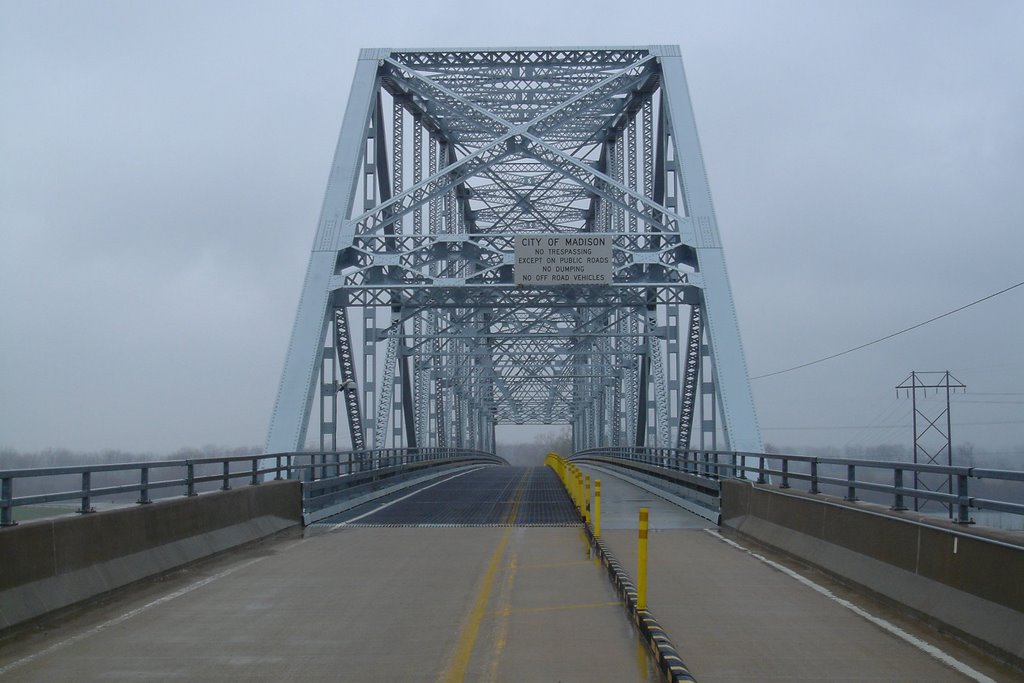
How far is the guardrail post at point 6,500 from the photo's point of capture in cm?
963

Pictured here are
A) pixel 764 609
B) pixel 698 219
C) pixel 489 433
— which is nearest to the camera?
pixel 764 609

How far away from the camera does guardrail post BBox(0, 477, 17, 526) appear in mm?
9633

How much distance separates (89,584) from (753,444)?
55.7 ft

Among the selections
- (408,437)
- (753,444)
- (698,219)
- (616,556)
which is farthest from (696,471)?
(408,437)

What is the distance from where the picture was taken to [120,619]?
1019 centimetres

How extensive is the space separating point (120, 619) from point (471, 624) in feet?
11.4

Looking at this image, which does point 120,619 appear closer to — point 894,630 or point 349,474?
point 894,630

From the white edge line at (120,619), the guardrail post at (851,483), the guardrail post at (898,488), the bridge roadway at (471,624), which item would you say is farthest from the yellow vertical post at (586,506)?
the guardrail post at (898,488)

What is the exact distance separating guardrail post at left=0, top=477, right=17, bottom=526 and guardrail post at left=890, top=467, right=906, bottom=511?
8.81 meters

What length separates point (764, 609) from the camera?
1067 centimetres

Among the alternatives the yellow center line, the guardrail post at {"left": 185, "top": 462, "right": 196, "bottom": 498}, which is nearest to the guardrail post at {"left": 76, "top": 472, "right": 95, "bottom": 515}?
the guardrail post at {"left": 185, "top": 462, "right": 196, "bottom": 498}

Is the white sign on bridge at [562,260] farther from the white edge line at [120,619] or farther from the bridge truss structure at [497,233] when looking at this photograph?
the white edge line at [120,619]

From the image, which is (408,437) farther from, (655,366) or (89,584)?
(89,584)

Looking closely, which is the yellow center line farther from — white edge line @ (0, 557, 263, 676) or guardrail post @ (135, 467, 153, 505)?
guardrail post @ (135, 467, 153, 505)
